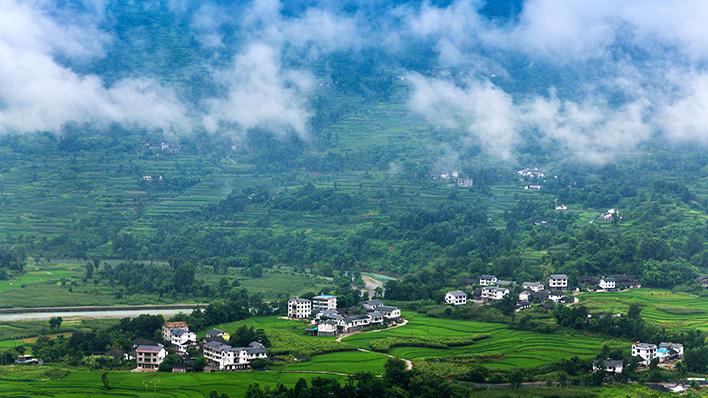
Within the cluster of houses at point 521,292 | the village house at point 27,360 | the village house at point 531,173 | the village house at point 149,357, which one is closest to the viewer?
the village house at point 149,357

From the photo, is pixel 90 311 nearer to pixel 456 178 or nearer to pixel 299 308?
pixel 299 308

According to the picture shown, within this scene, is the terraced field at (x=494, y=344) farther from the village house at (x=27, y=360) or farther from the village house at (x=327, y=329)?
the village house at (x=27, y=360)

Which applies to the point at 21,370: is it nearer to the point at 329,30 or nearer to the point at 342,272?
the point at 342,272

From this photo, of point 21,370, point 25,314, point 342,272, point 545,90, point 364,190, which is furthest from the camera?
point 545,90

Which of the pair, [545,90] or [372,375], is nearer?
[372,375]

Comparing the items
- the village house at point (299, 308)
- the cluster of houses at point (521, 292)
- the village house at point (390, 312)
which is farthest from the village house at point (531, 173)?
the village house at point (299, 308)

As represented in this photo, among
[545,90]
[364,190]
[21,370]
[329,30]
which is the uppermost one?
[329,30]

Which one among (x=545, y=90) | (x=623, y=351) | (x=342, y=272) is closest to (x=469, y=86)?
(x=545, y=90)

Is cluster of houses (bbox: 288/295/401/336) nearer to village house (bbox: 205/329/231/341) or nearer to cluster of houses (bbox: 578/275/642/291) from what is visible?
village house (bbox: 205/329/231/341)

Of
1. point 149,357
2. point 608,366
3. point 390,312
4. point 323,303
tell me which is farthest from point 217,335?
point 608,366
